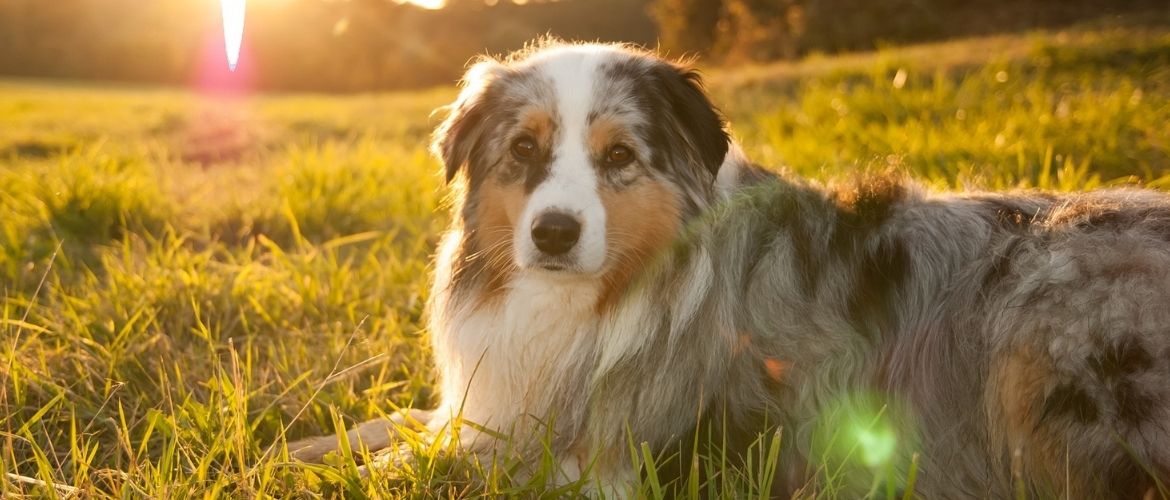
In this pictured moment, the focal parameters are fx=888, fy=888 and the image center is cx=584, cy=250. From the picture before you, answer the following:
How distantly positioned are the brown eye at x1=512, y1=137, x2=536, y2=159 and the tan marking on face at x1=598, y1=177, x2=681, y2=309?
310 millimetres

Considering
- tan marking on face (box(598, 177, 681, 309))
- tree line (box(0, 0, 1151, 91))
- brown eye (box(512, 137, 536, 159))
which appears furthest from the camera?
tree line (box(0, 0, 1151, 91))

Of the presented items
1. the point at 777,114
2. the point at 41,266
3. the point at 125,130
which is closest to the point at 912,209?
the point at 41,266

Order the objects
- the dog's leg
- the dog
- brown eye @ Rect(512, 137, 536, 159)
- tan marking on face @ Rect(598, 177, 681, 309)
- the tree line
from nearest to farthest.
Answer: the dog
tan marking on face @ Rect(598, 177, 681, 309)
brown eye @ Rect(512, 137, 536, 159)
the dog's leg
the tree line

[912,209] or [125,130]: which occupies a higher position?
[912,209]

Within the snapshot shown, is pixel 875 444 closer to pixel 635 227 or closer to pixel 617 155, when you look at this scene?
pixel 635 227

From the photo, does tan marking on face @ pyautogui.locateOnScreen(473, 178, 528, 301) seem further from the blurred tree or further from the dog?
the blurred tree

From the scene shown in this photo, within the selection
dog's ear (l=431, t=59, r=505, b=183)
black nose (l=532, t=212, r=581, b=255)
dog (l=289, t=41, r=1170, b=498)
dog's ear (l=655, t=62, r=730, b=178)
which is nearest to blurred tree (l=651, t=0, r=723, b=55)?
dog's ear (l=431, t=59, r=505, b=183)

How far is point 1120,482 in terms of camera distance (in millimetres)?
2457

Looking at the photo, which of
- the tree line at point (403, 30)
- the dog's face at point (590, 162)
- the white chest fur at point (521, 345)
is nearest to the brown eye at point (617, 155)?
the dog's face at point (590, 162)

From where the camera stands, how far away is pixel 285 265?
4848 millimetres

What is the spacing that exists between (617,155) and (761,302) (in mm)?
688

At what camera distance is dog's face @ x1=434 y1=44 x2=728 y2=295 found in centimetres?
287

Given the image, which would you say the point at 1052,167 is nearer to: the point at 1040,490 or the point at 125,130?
the point at 1040,490

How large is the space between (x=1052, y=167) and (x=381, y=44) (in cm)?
2126
